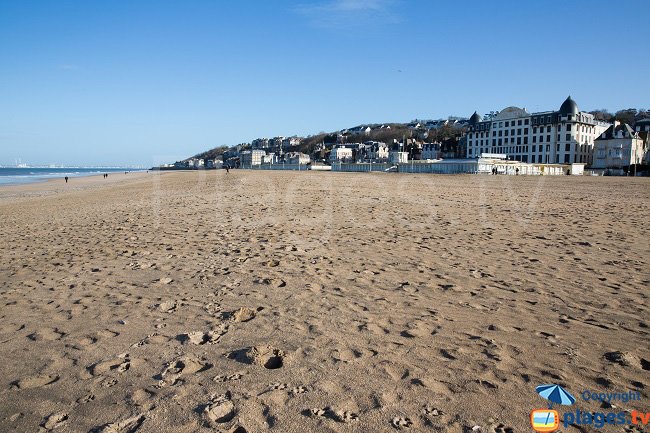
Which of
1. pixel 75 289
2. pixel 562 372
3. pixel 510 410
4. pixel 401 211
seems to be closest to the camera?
pixel 510 410

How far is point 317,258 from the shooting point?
694 cm

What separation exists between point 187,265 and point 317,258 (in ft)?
7.09

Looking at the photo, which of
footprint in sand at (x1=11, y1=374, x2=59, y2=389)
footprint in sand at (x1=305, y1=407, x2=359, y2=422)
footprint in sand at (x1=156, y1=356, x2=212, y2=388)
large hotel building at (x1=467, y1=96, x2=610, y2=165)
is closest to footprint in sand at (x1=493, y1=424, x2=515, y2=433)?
A: footprint in sand at (x1=305, y1=407, x2=359, y2=422)

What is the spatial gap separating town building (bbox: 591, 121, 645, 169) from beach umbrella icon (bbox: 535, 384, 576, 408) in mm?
79752

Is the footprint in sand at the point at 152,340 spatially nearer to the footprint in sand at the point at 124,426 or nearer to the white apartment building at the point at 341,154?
the footprint in sand at the point at 124,426

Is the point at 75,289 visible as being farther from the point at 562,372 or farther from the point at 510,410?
the point at 562,372

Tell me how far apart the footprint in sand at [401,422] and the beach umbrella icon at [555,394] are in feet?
3.48

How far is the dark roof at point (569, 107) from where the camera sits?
80125 mm

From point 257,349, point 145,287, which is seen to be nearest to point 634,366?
point 257,349

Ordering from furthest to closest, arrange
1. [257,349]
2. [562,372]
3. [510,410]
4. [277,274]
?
[277,274] → [257,349] → [562,372] → [510,410]

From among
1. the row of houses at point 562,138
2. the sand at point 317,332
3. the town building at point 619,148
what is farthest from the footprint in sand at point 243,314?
the row of houses at point 562,138

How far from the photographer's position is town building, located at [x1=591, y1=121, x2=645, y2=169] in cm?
6856

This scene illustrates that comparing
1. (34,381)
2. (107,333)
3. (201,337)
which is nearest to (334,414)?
(201,337)

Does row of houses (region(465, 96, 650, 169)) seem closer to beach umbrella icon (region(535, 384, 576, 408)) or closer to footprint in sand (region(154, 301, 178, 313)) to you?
beach umbrella icon (region(535, 384, 576, 408))
